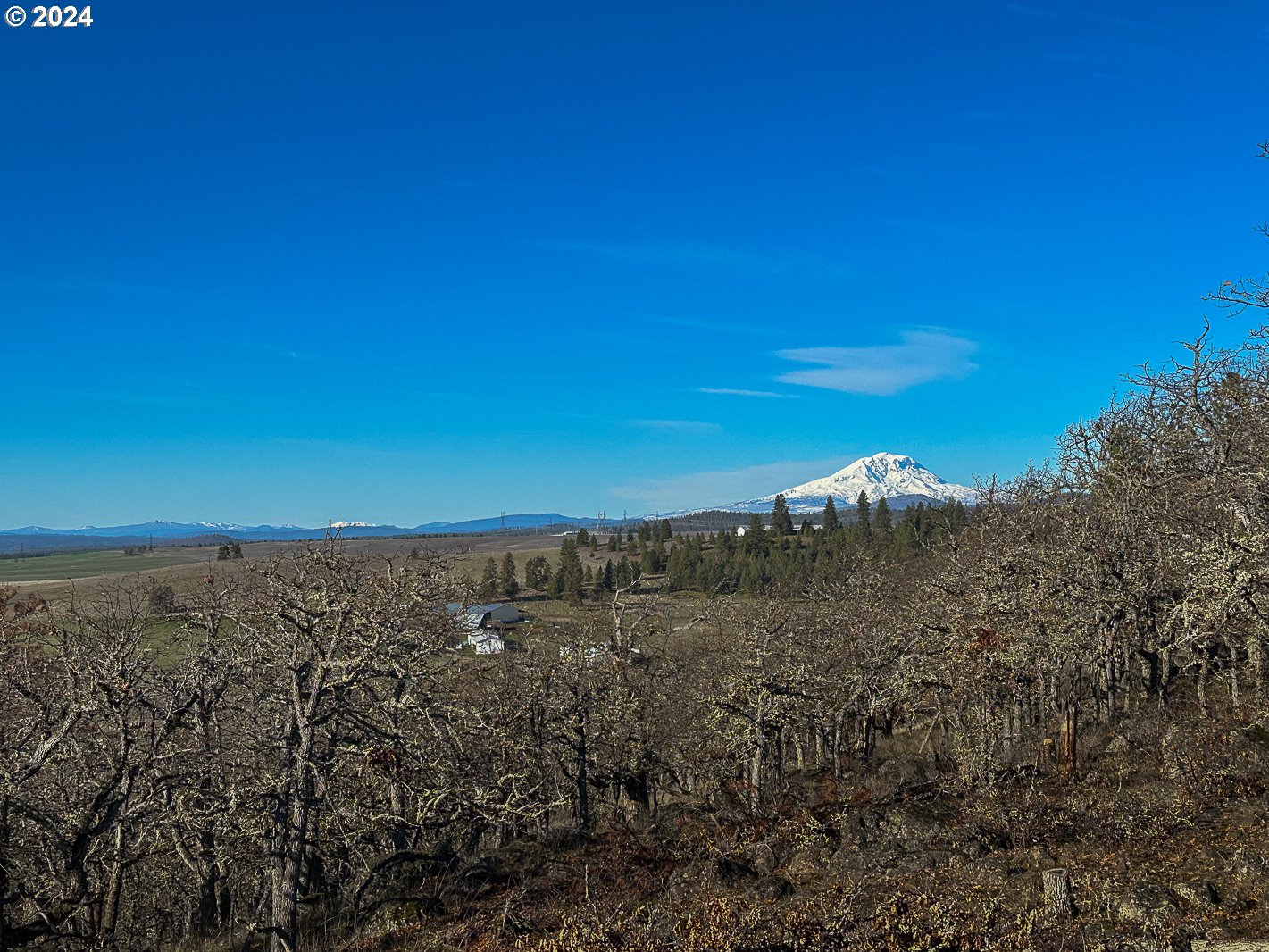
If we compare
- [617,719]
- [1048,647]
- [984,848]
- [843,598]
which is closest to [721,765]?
[617,719]

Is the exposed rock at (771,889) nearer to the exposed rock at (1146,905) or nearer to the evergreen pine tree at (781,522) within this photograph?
the exposed rock at (1146,905)

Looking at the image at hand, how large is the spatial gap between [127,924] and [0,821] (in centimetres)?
733

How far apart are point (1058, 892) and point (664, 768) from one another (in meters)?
16.9

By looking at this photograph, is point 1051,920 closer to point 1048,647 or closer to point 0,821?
point 1048,647

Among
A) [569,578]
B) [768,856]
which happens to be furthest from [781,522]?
[768,856]

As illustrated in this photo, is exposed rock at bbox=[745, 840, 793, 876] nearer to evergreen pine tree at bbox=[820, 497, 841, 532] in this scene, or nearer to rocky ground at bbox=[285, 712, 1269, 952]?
rocky ground at bbox=[285, 712, 1269, 952]

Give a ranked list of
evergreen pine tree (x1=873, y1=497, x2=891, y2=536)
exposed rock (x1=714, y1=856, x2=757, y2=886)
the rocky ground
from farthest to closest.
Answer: evergreen pine tree (x1=873, y1=497, x2=891, y2=536)
exposed rock (x1=714, y1=856, x2=757, y2=886)
the rocky ground

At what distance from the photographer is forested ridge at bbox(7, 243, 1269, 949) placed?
434 inches

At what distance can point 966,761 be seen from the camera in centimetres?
1848

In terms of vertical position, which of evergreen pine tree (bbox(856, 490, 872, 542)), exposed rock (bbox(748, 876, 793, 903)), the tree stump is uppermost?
evergreen pine tree (bbox(856, 490, 872, 542))

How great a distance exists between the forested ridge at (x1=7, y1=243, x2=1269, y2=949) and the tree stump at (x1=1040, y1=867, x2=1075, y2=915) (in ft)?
0.11

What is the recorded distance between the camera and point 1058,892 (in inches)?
399

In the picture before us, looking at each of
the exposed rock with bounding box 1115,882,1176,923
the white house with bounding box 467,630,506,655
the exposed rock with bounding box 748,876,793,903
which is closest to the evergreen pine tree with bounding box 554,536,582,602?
the white house with bounding box 467,630,506,655

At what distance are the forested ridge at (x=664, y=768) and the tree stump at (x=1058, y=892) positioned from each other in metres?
0.03
